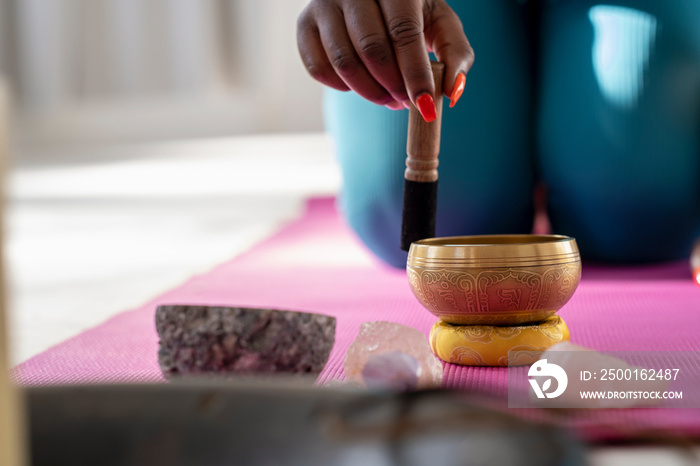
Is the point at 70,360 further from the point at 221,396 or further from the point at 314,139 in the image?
the point at 314,139

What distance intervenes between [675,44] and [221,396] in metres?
0.95

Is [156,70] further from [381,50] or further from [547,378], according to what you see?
[547,378]

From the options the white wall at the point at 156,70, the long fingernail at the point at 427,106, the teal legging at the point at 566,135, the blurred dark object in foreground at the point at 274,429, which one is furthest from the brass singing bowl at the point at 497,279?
the white wall at the point at 156,70

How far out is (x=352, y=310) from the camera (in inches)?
37.0

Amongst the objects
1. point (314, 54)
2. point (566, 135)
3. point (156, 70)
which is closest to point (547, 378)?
point (314, 54)

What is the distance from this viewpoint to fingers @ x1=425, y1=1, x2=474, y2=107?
28.2 inches

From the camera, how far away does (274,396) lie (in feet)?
1.21

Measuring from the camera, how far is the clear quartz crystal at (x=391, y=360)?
55 centimetres

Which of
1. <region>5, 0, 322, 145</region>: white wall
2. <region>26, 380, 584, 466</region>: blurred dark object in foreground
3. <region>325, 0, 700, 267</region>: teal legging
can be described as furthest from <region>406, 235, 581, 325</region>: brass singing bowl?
<region>5, 0, 322, 145</region>: white wall

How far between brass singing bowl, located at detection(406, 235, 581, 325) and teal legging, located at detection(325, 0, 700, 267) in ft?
1.70

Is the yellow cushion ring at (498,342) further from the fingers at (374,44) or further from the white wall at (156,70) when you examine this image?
the white wall at (156,70)

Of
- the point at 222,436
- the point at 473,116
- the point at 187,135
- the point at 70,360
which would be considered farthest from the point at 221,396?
the point at 187,135

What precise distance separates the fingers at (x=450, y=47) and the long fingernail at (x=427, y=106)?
2cm

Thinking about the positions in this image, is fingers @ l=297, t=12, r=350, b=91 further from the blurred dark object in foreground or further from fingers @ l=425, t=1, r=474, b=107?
the blurred dark object in foreground
